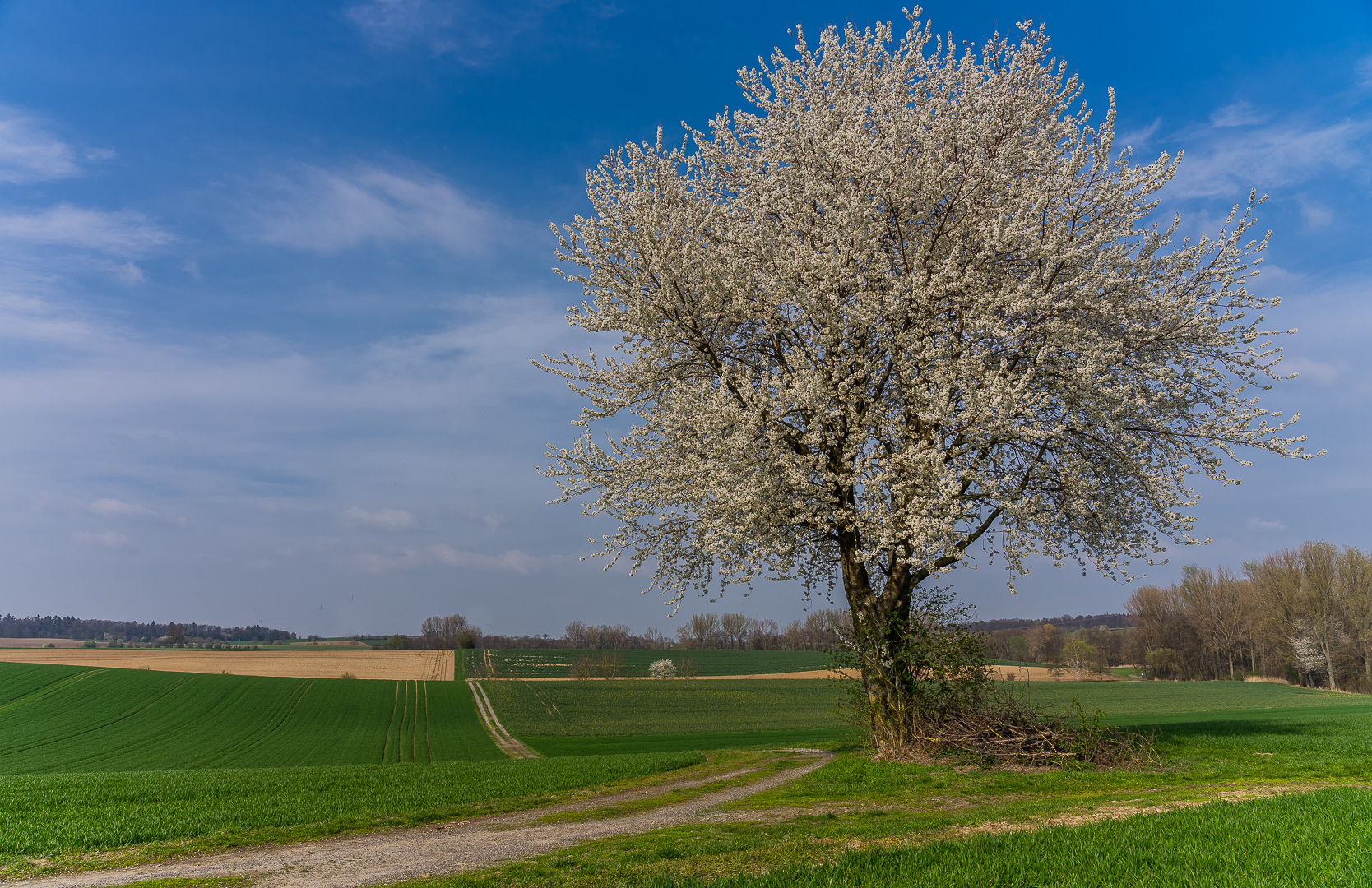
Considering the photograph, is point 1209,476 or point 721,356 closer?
point 1209,476

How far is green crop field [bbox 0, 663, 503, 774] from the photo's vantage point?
118ft

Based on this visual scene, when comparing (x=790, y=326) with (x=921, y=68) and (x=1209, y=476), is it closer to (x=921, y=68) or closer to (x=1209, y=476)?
(x=921, y=68)

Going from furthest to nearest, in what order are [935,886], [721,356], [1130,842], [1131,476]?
[721,356], [1131,476], [1130,842], [935,886]

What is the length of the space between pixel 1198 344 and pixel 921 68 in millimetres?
9504

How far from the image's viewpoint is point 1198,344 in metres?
16.2

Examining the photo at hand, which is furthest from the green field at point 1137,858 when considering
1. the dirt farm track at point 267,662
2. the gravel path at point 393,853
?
the dirt farm track at point 267,662

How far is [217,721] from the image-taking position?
45.7 metres

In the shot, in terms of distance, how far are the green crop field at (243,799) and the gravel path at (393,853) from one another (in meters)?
1.03

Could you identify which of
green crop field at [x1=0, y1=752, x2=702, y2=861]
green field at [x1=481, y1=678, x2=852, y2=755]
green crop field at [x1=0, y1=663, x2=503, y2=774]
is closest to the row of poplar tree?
green field at [x1=481, y1=678, x2=852, y2=755]

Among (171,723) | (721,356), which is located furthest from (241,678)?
(721,356)

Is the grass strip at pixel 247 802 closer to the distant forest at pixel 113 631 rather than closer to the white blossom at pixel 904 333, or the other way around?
the white blossom at pixel 904 333

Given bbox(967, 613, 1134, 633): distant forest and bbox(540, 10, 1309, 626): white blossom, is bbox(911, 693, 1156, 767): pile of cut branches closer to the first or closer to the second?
bbox(540, 10, 1309, 626): white blossom

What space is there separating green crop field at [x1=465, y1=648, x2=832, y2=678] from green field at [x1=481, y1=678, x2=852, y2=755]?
976 cm

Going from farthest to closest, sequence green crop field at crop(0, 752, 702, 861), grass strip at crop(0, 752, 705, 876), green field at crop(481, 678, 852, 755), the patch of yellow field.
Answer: the patch of yellow field, green field at crop(481, 678, 852, 755), green crop field at crop(0, 752, 702, 861), grass strip at crop(0, 752, 705, 876)
